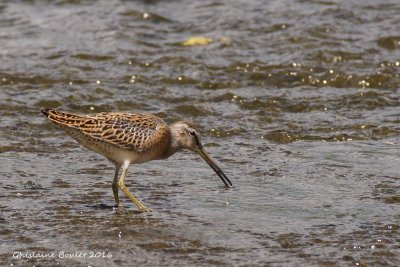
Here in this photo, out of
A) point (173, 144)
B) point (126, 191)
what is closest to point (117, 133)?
point (126, 191)

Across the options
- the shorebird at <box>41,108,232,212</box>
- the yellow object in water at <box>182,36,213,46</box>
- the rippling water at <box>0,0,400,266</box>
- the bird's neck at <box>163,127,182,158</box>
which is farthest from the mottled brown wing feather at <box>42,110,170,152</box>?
the yellow object in water at <box>182,36,213,46</box>

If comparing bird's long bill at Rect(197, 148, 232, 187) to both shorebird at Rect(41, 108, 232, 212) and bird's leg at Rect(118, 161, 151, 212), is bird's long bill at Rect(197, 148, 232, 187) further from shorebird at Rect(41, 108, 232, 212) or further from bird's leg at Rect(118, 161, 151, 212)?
bird's leg at Rect(118, 161, 151, 212)

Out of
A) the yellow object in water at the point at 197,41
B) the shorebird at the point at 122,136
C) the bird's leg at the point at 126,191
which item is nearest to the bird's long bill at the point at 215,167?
the shorebird at the point at 122,136

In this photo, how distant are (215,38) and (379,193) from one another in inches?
244

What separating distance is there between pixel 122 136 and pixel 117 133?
0.15 ft

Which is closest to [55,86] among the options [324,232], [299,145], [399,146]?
[299,145]

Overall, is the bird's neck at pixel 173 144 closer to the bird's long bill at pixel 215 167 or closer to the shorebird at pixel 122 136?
the shorebird at pixel 122 136

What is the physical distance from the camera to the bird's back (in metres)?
7.61

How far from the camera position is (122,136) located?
7676mm

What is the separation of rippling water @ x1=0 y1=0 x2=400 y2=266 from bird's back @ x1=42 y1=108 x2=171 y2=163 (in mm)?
379

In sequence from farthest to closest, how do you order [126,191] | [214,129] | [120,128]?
[214,129] → [120,128] → [126,191]

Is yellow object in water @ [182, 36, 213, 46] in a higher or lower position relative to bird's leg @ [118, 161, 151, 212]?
higher

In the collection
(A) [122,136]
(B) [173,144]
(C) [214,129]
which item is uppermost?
(A) [122,136]

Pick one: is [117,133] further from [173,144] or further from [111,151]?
[173,144]
